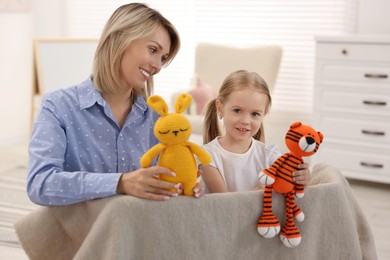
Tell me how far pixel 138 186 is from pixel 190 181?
0.13 meters

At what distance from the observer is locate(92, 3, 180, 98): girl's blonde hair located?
1.56m

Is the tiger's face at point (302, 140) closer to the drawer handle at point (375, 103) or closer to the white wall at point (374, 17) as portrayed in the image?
the drawer handle at point (375, 103)

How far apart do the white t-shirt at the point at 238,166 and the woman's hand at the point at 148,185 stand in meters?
0.41

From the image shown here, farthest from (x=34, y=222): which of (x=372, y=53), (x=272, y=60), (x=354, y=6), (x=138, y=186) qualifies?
(x=354, y=6)

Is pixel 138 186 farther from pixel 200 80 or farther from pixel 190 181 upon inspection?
pixel 200 80

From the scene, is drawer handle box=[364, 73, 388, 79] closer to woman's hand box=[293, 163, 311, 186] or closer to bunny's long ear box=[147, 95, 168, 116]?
woman's hand box=[293, 163, 311, 186]

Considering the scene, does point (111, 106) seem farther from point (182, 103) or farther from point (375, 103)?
point (375, 103)

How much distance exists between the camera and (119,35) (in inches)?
61.8

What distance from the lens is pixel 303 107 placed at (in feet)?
15.2

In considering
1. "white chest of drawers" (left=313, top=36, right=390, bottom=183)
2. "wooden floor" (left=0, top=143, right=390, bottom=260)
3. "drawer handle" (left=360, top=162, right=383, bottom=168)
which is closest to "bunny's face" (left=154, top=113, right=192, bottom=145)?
"wooden floor" (left=0, top=143, right=390, bottom=260)

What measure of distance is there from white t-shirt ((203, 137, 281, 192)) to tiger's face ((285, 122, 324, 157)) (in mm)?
330

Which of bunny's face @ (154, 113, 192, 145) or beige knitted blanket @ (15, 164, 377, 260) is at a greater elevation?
bunny's face @ (154, 113, 192, 145)

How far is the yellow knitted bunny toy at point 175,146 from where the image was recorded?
130 centimetres

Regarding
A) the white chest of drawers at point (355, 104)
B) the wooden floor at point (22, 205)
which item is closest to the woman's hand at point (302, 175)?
the wooden floor at point (22, 205)
